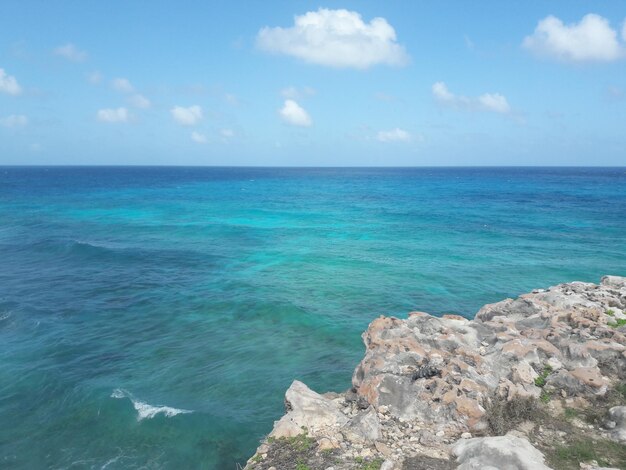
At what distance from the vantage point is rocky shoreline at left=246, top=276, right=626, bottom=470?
1312 cm

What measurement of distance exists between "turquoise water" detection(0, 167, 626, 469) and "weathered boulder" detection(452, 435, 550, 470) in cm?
986

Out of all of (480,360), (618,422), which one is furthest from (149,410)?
(618,422)

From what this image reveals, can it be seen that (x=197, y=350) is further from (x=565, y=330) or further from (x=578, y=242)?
(x=578, y=242)

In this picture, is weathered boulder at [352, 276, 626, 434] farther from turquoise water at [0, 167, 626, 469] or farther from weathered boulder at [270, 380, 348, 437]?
turquoise water at [0, 167, 626, 469]

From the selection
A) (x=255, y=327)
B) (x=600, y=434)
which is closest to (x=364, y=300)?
(x=255, y=327)

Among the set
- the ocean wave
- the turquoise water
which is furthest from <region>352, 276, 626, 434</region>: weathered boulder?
the ocean wave

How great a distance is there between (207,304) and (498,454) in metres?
26.8

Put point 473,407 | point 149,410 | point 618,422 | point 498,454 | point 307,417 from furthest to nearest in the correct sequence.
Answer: point 149,410
point 307,417
point 473,407
point 618,422
point 498,454

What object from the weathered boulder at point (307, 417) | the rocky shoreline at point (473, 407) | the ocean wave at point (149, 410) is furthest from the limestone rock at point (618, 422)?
the ocean wave at point (149, 410)

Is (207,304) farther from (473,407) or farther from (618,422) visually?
(618,422)

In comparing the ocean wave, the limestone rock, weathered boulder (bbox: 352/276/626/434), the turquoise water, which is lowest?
the ocean wave

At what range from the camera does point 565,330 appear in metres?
20.3

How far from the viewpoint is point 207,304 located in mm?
35312

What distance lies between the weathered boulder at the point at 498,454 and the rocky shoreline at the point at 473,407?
33mm
